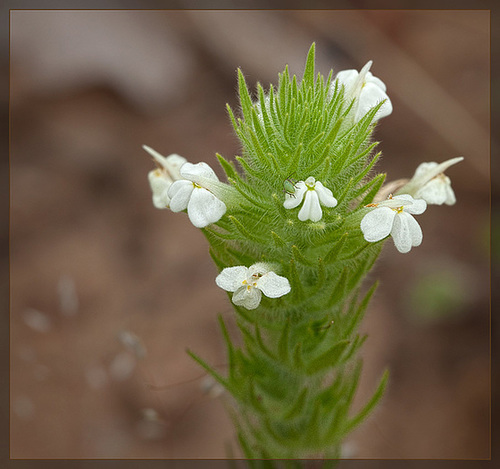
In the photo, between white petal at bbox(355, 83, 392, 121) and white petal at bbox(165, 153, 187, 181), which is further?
white petal at bbox(165, 153, 187, 181)

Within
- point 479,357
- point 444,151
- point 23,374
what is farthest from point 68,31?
point 479,357

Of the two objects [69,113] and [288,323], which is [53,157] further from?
[288,323]

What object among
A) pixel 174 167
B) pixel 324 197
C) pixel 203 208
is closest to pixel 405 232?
pixel 324 197

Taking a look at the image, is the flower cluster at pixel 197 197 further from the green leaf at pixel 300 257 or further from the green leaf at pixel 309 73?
the green leaf at pixel 309 73

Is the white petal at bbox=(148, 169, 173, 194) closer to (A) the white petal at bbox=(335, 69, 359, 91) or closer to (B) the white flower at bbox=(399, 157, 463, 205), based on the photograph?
(A) the white petal at bbox=(335, 69, 359, 91)

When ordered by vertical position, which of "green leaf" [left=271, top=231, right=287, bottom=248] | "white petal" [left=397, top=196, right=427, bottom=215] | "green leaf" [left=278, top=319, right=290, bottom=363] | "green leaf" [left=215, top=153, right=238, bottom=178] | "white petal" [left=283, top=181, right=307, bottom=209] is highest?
"green leaf" [left=215, top=153, right=238, bottom=178]

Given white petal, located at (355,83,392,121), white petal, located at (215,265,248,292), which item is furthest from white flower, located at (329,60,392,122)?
white petal, located at (215,265,248,292)

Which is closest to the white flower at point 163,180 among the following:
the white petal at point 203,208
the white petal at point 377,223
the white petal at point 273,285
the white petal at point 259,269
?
the white petal at point 203,208
